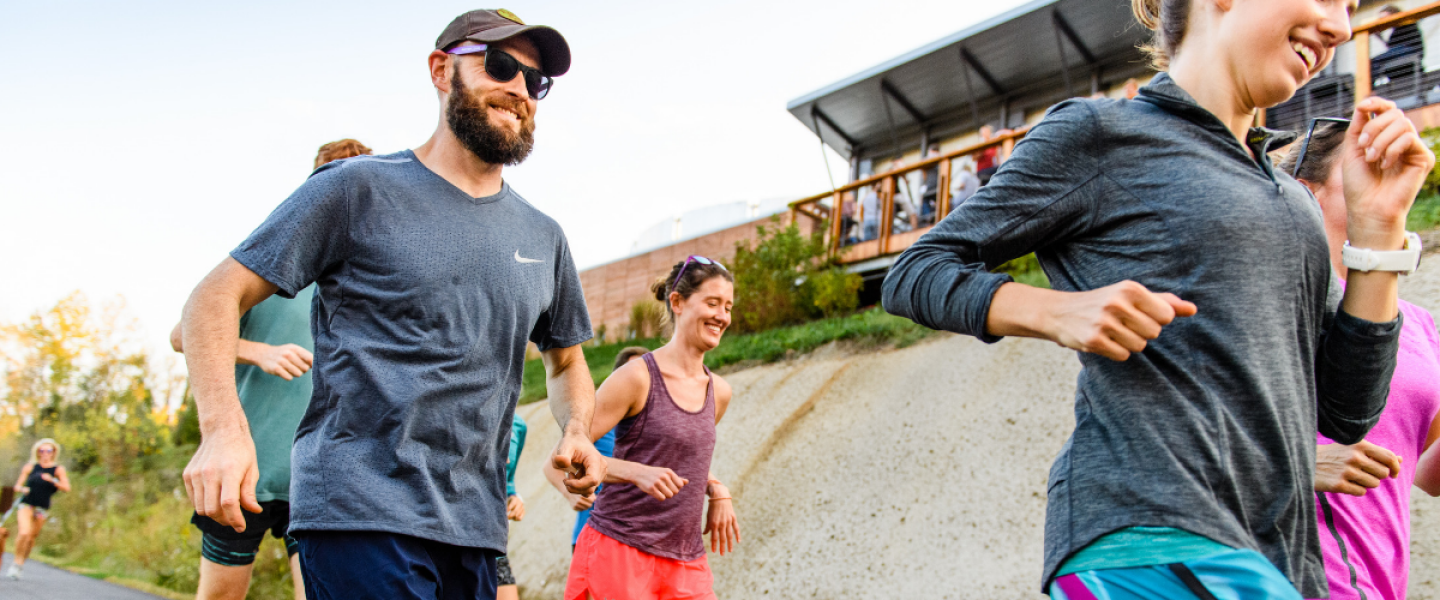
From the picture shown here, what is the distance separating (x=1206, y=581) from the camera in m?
1.33

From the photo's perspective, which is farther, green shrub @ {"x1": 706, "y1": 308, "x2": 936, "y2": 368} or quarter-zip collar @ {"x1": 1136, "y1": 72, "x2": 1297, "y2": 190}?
green shrub @ {"x1": 706, "y1": 308, "x2": 936, "y2": 368}

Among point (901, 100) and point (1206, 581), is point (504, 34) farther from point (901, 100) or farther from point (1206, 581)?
point (901, 100)

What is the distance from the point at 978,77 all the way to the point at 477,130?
15.0 m

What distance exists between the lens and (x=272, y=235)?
2197mm

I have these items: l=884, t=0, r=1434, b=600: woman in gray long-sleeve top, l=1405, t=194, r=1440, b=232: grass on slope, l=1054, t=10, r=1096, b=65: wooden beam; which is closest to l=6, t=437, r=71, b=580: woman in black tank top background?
l=884, t=0, r=1434, b=600: woman in gray long-sleeve top

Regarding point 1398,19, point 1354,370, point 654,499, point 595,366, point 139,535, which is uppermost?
point 1398,19

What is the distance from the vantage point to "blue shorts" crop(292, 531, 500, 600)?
2098mm

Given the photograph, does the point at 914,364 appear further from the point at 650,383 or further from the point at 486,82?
the point at 486,82

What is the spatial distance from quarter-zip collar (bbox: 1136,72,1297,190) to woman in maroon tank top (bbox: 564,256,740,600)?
251 cm

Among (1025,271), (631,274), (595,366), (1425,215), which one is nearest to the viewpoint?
(1425,215)

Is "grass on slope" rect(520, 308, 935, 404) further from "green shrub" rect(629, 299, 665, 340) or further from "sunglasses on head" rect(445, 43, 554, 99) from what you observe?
"sunglasses on head" rect(445, 43, 554, 99)

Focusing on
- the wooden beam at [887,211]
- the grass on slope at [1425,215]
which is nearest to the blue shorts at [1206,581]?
the grass on slope at [1425,215]

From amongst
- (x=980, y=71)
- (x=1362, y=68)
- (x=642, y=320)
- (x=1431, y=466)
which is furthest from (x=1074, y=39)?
(x=1431, y=466)

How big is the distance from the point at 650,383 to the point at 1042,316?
288cm
